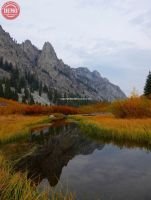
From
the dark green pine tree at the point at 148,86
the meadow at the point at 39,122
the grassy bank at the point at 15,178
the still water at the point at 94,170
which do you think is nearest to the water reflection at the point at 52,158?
the still water at the point at 94,170

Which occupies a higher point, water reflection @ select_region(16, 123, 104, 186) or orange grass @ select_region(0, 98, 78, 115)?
orange grass @ select_region(0, 98, 78, 115)

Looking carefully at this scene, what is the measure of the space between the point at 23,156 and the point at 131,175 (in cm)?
832

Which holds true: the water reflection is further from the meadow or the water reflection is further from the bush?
the bush

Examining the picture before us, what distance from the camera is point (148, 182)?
16922mm

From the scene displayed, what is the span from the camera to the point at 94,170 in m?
20.4

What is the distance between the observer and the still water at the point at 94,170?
1523cm

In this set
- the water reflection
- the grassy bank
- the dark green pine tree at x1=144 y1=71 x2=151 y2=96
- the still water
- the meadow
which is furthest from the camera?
the dark green pine tree at x1=144 y1=71 x2=151 y2=96

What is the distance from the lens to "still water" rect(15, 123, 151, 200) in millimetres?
15227

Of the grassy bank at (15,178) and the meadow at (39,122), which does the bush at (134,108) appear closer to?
the meadow at (39,122)

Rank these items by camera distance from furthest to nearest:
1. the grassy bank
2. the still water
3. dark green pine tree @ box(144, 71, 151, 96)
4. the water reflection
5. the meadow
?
dark green pine tree @ box(144, 71, 151, 96) < the water reflection < the still water < the meadow < the grassy bank

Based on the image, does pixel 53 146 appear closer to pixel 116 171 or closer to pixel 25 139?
pixel 25 139

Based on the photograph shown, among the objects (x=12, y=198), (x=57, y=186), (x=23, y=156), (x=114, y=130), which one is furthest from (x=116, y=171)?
(x=114, y=130)

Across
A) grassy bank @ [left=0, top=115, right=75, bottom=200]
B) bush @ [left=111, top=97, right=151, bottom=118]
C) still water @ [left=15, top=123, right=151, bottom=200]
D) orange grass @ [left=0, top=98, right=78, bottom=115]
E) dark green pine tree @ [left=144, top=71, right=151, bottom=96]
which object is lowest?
still water @ [left=15, top=123, right=151, bottom=200]

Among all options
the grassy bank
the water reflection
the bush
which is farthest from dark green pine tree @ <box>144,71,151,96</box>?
the water reflection
